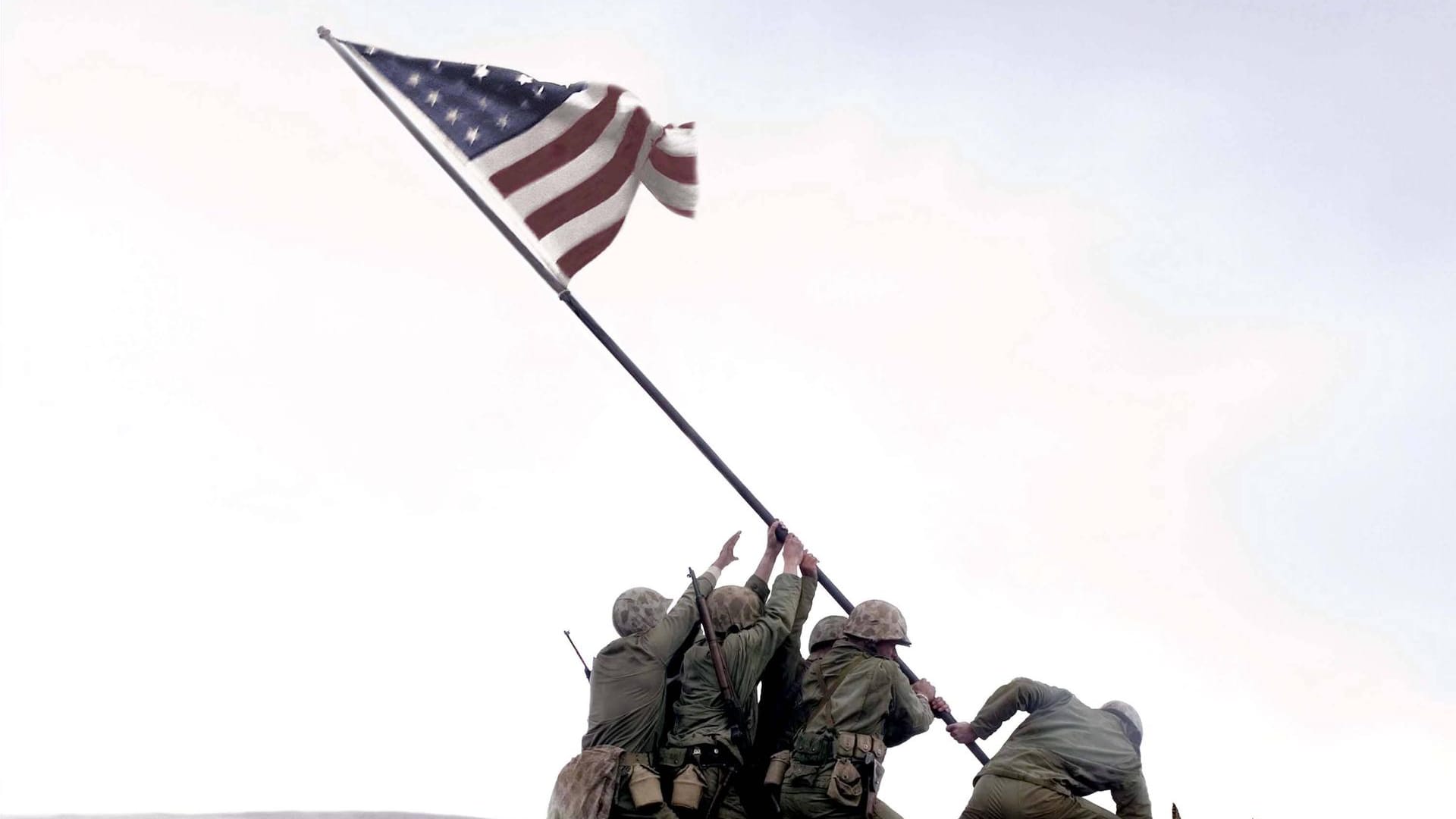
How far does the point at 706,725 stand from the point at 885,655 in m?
1.46

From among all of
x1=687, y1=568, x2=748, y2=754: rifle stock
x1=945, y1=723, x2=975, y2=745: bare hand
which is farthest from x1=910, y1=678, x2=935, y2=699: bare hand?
x1=687, y1=568, x2=748, y2=754: rifle stock

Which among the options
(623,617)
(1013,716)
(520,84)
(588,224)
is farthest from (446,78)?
(1013,716)

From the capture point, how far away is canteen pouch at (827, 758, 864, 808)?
1338cm

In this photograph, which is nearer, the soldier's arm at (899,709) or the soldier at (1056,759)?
the soldier at (1056,759)

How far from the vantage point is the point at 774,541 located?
595 inches

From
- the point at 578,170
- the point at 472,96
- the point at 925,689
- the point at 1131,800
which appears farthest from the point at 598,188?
the point at 1131,800

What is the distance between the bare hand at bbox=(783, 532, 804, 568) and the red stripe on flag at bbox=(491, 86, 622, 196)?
141 inches

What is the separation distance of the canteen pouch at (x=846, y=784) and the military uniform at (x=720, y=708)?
2.53 feet

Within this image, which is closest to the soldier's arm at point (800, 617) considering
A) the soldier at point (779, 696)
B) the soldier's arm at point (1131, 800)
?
the soldier at point (779, 696)

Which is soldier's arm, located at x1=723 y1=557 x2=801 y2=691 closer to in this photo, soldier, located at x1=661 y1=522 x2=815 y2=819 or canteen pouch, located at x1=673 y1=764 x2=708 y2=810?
soldier, located at x1=661 y1=522 x2=815 y2=819

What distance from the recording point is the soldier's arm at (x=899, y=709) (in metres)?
13.9

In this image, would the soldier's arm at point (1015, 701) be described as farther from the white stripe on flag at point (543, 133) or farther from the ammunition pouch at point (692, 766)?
the white stripe on flag at point (543, 133)

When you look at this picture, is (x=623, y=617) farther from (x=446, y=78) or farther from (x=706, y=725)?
(x=446, y=78)

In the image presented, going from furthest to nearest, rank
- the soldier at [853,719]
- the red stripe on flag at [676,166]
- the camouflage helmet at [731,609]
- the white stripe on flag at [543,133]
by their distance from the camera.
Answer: the red stripe on flag at [676,166] → the white stripe on flag at [543,133] → the camouflage helmet at [731,609] → the soldier at [853,719]
